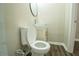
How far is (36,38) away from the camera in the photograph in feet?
5.27

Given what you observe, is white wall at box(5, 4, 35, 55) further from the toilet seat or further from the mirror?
the toilet seat

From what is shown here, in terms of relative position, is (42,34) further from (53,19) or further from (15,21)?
(15,21)

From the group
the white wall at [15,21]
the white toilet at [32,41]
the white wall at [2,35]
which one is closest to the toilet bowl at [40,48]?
the white toilet at [32,41]

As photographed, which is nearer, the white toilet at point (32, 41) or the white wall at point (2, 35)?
the white wall at point (2, 35)

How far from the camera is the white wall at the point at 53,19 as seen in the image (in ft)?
4.82

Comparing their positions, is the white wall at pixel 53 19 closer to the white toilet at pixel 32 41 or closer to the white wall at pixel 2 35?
the white toilet at pixel 32 41

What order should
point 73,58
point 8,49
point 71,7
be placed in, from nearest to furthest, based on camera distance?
1. point 73,58
2. point 71,7
3. point 8,49

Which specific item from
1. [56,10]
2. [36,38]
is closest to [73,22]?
[56,10]

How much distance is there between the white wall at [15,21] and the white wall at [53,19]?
6.8 inches

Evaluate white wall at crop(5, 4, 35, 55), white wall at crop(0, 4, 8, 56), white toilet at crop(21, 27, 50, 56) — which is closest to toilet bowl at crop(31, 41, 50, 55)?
white toilet at crop(21, 27, 50, 56)

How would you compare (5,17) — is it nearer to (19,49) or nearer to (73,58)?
(19,49)

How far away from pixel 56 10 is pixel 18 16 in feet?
1.64

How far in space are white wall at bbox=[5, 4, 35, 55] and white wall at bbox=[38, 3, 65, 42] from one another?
17 centimetres

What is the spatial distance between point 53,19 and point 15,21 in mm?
491
